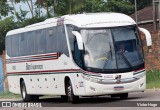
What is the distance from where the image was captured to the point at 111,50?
19922mm

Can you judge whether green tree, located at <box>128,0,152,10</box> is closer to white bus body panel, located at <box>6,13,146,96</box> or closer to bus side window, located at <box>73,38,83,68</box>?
white bus body panel, located at <box>6,13,146,96</box>

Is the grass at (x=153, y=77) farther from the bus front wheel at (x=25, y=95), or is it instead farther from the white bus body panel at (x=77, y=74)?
the white bus body panel at (x=77, y=74)

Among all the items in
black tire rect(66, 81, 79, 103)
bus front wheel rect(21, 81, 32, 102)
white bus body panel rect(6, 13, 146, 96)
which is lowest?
bus front wheel rect(21, 81, 32, 102)

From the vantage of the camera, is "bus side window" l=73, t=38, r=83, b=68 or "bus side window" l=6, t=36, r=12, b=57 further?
"bus side window" l=6, t=36, r=12, b=57

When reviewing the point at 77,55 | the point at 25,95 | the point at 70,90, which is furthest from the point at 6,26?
the point at 77,55

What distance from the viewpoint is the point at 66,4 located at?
46844 millimetres

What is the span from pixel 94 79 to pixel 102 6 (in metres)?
37.4

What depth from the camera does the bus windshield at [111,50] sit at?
19797mm

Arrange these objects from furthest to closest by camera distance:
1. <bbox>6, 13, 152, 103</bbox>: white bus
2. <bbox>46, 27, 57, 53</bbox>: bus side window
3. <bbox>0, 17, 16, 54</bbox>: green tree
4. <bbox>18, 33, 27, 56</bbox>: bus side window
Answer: <bbox>0, 17, 16, 54</bbox>: green tree < <bbox>18, 33, 27, 56</bbox>: bus side window < <bbox>46, 27, 57, 53</bbox>: bus side window < <bbox>6, 13, 152, 103</bbox>: white bus

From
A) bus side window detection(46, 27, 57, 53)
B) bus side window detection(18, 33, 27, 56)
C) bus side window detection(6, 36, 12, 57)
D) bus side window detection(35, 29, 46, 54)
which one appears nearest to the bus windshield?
bus side window detection(46, 27, 57, 53)

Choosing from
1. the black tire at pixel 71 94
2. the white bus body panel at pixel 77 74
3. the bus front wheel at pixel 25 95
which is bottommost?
the bus front wheel at pixel 25 95

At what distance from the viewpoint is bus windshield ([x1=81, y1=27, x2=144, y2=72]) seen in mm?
19797

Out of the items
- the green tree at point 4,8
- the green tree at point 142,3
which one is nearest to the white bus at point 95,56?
the green tree at point 4,8

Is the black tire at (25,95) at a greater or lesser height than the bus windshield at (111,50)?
lesser
